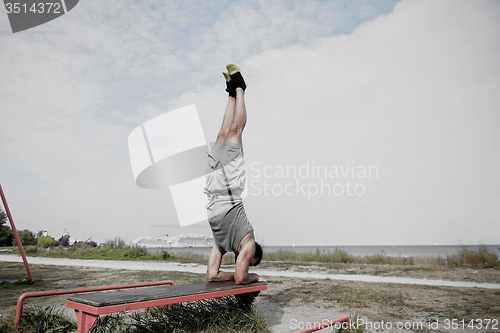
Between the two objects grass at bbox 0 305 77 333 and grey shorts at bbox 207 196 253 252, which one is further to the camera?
grey shorts at bbox 207 196 253 252

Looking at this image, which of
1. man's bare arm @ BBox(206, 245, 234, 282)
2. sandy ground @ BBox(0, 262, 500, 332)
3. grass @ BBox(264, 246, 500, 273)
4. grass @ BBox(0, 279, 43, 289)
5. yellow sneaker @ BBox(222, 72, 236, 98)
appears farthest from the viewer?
grass @ BBox(264, 246, 500, 273)

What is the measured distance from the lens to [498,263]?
10641 millimetres

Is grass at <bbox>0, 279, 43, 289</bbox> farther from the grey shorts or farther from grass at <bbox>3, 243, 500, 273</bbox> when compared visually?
grass at <bbox>3, 243, 500, 273</bbox>

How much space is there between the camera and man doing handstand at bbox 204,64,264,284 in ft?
11.9

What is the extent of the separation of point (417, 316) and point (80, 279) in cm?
785

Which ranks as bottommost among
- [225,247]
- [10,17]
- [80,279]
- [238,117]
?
[80,279]

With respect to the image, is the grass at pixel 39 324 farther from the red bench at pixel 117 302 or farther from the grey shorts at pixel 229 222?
the grey shorts at pixel 229 222

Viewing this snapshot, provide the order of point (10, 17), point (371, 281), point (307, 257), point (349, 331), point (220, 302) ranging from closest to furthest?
point (349, 331)
point (220, 302)
point (10, 17)
point (371, 281)
point (307, 257)

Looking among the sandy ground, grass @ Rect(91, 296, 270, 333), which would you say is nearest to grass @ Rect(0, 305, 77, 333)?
grass @ Rect(91, 296, 270, 333)

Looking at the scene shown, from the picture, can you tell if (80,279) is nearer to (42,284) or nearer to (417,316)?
(42,284)

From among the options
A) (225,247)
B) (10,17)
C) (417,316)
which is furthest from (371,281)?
(10,17)

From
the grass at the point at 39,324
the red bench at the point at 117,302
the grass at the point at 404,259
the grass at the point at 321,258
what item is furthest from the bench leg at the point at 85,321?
the grass at the point at 404,259

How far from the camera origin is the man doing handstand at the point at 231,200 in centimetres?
363

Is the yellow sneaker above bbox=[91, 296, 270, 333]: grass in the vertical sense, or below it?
above
